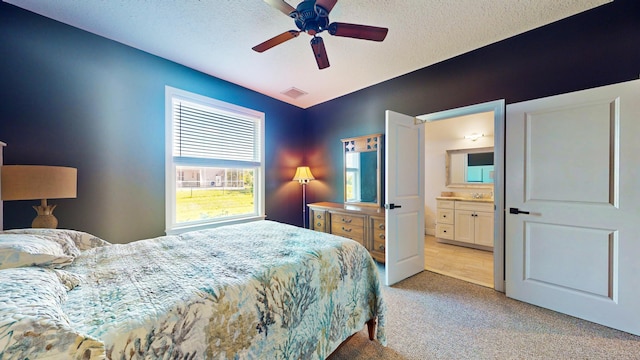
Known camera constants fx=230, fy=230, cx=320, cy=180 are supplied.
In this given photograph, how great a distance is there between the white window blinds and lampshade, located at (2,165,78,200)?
115 cm

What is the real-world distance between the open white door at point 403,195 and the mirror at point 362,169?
0.57 m

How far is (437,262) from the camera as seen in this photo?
3.35 meters

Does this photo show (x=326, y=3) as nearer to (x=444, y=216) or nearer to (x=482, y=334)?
(x=482, y=334)

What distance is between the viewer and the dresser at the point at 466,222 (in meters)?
3.78

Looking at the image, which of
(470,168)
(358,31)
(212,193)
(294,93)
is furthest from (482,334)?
(294,93)

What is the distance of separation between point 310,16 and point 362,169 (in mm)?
2327

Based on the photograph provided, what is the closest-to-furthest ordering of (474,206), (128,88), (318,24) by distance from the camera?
1. (318,24)
2. (128,88)
3. (474,206)

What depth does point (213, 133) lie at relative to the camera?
3.21 m

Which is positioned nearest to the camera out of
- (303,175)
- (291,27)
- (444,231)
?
(291,27)

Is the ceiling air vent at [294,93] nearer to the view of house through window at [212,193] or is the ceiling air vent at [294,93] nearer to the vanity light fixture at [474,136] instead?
the view of house through window at [212,193]

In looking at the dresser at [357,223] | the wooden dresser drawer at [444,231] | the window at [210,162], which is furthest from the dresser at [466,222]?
the window at [210,162]

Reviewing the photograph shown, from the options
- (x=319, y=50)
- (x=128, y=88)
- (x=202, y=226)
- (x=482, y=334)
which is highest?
(x=319, y=50)

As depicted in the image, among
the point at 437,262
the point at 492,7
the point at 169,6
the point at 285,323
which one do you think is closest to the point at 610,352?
the point at 437,262

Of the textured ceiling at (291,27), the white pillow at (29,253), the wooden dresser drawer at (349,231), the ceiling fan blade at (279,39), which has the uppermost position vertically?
the textured ceiling at (291,27)
